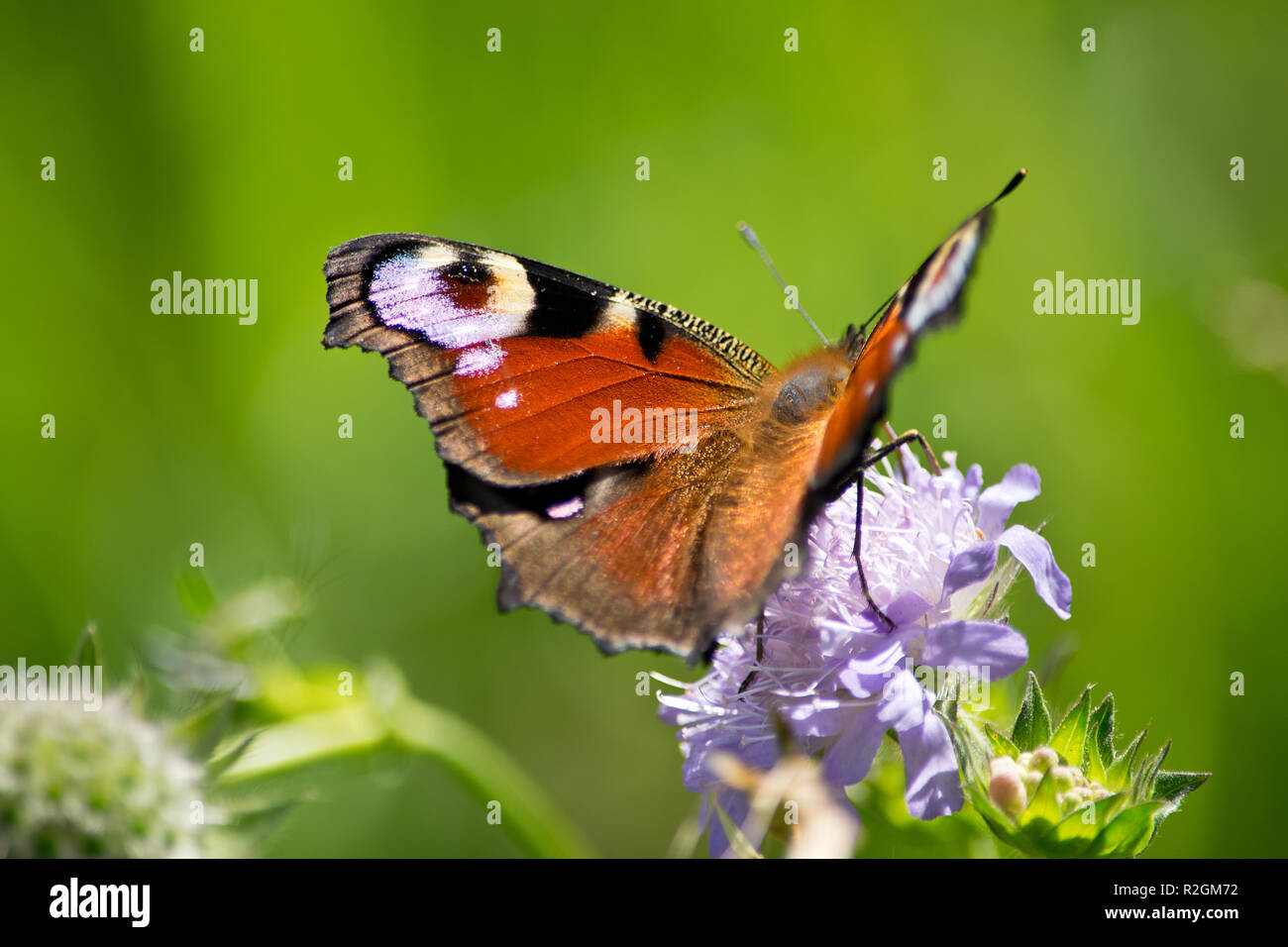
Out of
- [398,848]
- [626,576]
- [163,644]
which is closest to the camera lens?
[626,576]

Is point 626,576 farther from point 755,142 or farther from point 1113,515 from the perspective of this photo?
point 755,142

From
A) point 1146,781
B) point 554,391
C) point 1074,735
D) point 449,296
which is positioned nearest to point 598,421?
point 554,391

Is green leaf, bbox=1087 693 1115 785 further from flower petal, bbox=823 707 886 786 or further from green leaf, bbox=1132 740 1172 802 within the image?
flower petal, bbox=823 707 886 786

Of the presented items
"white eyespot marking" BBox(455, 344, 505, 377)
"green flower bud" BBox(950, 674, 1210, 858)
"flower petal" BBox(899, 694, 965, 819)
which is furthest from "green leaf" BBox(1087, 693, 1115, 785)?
"white eyespot marking" BBox(455, 344, 505, 377)

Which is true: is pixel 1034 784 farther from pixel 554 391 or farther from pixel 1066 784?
pixel 554 391

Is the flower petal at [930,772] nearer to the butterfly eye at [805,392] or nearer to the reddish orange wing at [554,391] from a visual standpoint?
the reddish orange wing at [554,391]
